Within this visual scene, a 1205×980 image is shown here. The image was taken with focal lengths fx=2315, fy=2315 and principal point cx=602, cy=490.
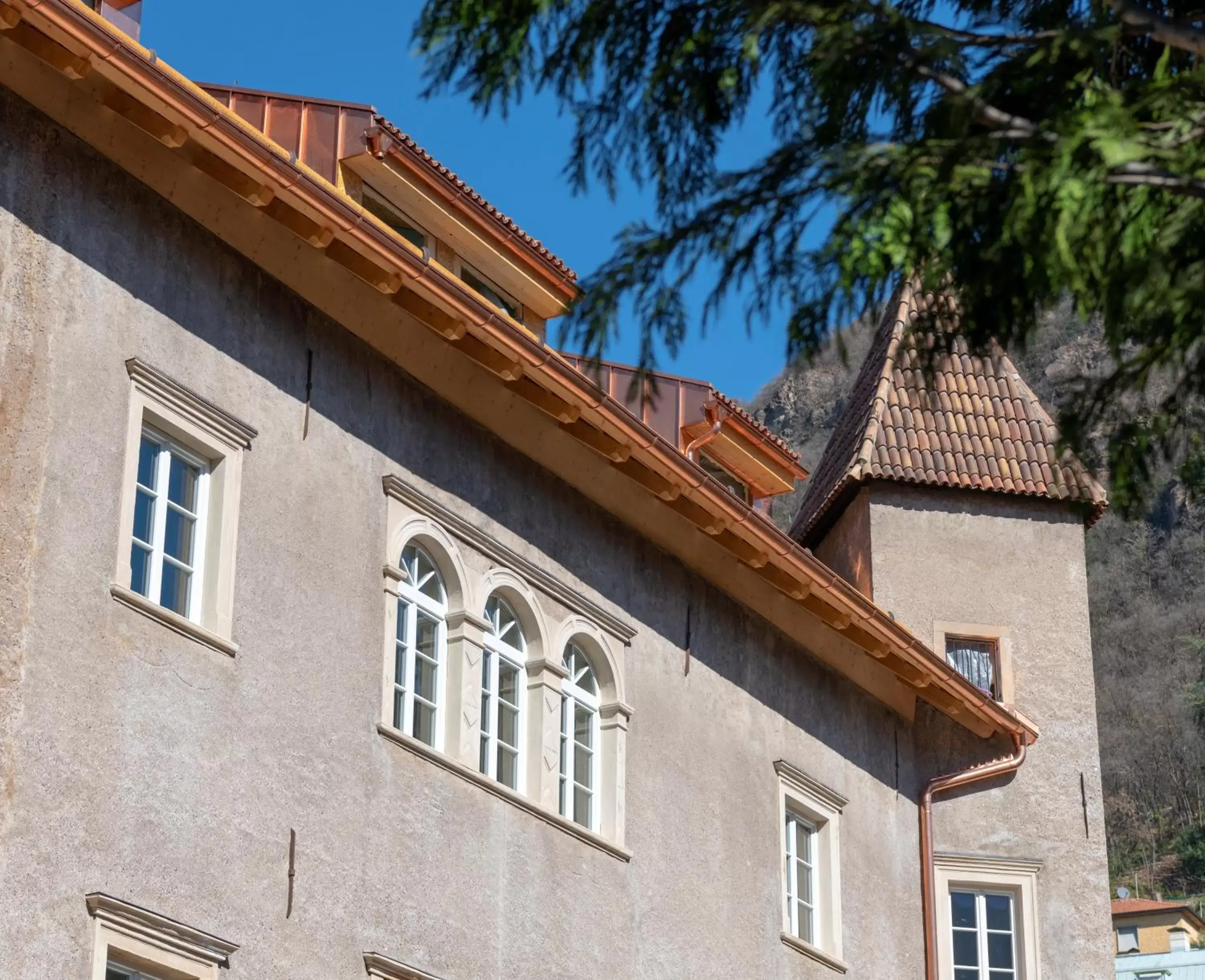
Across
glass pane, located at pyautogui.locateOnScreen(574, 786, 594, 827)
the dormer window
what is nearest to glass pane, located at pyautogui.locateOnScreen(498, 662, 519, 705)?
glass pane, located at pyautogui.locateOnScreen(574, 786, 594, 827)

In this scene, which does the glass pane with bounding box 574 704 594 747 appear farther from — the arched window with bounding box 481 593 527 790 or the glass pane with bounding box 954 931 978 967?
the glass pane with bounding box 954 931 978 967

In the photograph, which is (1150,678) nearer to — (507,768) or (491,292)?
(491,292)

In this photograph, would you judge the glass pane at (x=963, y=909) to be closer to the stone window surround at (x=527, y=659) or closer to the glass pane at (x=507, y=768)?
the stone window surround at (x=527, y=659)

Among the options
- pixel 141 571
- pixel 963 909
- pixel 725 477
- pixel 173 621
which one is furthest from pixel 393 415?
pixel 963 909

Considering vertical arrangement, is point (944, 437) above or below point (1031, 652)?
above

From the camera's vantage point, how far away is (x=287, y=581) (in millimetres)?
14055

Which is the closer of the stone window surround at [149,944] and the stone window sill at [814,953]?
the stone window surround at [149,944]

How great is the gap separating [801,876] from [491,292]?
18.2ft

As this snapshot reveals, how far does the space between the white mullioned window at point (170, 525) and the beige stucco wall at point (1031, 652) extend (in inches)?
381

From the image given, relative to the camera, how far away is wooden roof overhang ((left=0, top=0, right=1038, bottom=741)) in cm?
1275

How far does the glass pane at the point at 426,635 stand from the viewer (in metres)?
15.3

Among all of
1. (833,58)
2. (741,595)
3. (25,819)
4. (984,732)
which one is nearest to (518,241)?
(741,595)

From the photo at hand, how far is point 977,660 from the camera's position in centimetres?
2216

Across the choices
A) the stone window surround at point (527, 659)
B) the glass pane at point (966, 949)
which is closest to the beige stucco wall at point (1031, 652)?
the glass pane at point (966, 949)
